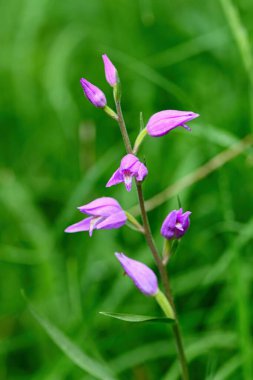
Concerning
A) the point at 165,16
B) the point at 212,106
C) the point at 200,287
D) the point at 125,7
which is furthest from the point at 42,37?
the point at 200,287

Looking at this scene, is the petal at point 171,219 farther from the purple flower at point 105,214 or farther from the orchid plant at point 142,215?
the purple flower at point 105,214

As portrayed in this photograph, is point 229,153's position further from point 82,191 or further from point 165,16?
point 165,16

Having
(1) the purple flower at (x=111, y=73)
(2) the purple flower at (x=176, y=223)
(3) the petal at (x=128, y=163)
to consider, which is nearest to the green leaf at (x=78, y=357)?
(2) the purple flower at (x=176, y=223)

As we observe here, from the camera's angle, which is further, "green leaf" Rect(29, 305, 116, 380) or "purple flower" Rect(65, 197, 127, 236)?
"green leaf" Rect(29, 305, 116, 380)

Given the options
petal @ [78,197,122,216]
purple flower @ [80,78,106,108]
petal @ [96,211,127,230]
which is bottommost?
petal @ [96,211,127,230]

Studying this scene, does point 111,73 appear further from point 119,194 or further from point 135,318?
point 119,194

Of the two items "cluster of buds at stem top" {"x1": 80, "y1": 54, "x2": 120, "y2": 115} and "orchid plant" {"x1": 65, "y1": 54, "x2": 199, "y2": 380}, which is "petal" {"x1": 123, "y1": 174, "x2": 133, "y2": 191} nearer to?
"orchid plant" {"x1": 65, "y1": 54, "x2": 199, "y2": 380}

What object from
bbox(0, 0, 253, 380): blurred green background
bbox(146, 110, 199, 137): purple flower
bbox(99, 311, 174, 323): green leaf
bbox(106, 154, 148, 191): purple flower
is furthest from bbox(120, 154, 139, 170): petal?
bbox(0, 0, 253, 380): blurred green background

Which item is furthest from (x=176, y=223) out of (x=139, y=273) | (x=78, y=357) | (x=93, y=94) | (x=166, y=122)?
(x=78, y=357)
